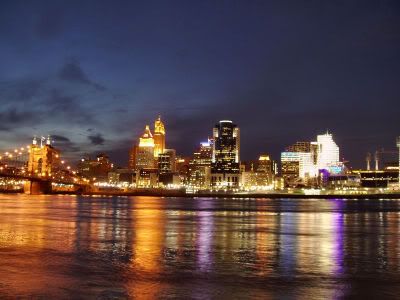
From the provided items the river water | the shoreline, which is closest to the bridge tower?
the shoreline

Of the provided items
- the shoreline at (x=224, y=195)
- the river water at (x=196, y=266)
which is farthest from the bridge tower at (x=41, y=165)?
the river water at (x=196, y=266)

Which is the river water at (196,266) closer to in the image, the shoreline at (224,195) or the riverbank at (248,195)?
the shoreline at (224,195)

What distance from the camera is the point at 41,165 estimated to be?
518 ft

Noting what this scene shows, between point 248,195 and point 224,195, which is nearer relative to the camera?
point 248,195

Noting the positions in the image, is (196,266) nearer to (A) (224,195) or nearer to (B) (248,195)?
(B) (248,195)

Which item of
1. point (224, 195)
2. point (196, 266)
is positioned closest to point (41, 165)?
point (224, 195)

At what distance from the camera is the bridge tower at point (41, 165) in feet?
474

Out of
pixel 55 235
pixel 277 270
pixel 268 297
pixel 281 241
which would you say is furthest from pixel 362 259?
pixel 55 235

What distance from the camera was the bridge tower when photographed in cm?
14450

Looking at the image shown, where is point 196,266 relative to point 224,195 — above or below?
below

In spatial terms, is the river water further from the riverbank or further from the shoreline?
the riverbank

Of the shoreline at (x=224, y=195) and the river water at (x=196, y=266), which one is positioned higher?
the shoreline at (x=224, y=195)

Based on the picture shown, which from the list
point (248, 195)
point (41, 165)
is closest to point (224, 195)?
point (248, 195)

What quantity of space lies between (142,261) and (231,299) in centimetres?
624
